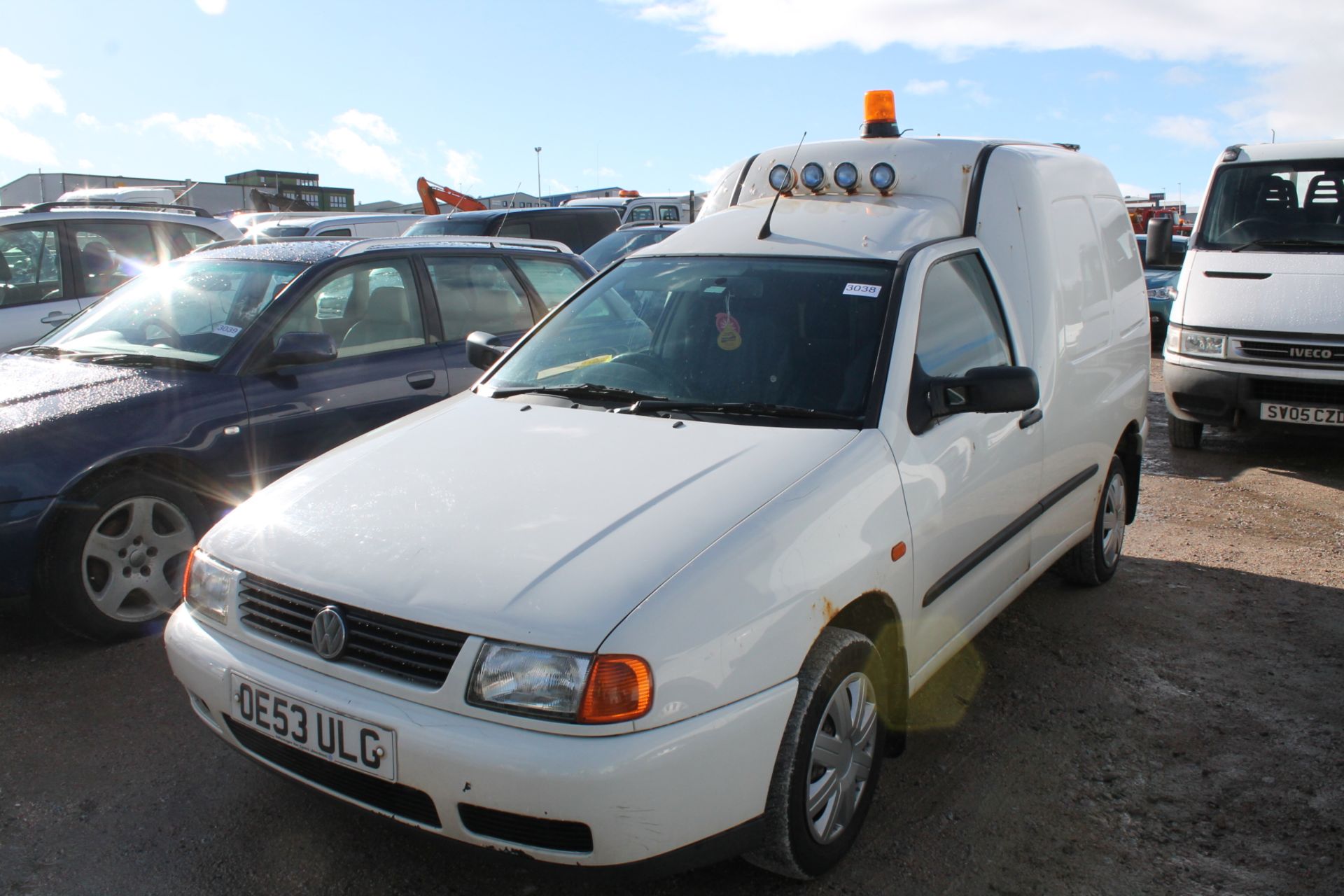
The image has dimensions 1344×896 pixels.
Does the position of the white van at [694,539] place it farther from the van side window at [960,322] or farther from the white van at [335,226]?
the white van at [335,226]

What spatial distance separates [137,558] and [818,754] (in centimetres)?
301

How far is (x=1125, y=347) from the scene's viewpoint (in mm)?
4805

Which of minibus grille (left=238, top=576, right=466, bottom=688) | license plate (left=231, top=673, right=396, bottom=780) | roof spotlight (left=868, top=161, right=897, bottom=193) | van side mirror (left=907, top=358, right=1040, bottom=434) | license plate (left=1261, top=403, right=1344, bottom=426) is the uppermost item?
roof spotlight (left=868, top=161, right=897, bottom=193)

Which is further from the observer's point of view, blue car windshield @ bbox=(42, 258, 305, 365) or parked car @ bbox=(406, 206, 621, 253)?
parked car @ bbox=(406, 206, 621, 253)

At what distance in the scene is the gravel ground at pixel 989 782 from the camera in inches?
107

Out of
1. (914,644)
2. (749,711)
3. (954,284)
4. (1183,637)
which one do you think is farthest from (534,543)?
(1183,637)

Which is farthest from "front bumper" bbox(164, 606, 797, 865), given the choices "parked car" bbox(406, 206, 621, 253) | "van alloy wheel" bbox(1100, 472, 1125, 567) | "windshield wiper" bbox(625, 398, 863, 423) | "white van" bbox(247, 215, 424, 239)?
"parked car" bbox(406, 206, 621, 253)

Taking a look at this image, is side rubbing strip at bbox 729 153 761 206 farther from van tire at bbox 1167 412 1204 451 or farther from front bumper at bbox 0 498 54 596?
van tire at bbox 1167 412 1204 451

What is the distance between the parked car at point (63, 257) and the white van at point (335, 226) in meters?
3.47

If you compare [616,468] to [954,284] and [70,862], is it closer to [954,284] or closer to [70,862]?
[954,284]

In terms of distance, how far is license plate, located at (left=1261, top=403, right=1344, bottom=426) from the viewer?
6.83 m

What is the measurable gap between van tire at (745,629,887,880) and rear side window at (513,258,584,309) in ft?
12.1

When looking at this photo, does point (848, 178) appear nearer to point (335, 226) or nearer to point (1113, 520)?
point (1113, 520)

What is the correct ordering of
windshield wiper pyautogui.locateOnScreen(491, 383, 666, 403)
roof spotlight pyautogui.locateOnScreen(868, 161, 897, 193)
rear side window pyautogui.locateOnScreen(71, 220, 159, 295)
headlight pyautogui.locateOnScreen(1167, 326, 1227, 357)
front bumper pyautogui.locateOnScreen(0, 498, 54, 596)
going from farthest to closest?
headlight pyautogui.locateOnScreen(1167, 326, 1227, 357) < rear side window pyautogui.locateOnScreen(71, 220, 159, 295) < roof spotlight pyautogui.locateOnScreen(868, 161, 897, 193) < front bumper pyautogui.locateOnScreen(0, 498, 54, 596) < windshield wiper pyautogui.locateOnScreen(491, 383, 666, 403)
